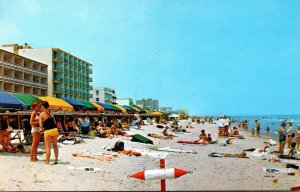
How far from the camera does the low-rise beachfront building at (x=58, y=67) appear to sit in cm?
6688

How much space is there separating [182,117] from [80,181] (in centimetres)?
9922

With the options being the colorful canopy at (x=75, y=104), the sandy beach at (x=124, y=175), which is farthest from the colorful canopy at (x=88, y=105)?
the sandy beach at (x=124, y=175)

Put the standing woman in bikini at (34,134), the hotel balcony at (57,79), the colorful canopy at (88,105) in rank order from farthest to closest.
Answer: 1. the hotel balcony at (57,79)
2. the colorful canopy at (88,105)
3. the standing woman in bikini at (34,134)

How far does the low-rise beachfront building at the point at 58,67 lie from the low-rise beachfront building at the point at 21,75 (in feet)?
20.0

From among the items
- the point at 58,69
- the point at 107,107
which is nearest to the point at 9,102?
the point at 107,107

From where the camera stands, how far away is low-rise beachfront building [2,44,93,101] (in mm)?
66875

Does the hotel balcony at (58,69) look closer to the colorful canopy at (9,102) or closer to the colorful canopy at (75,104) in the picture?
the colorful canopy at (75,104)

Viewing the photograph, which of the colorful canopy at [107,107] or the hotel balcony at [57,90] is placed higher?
the hotel balcony at [57,90]

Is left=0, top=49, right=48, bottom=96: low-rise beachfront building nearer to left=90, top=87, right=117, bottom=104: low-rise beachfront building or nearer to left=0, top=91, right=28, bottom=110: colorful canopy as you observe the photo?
left=0, top=91, right=28, bottom=110: colorful canopy

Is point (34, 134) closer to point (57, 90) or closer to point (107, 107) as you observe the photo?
point (107, 107)

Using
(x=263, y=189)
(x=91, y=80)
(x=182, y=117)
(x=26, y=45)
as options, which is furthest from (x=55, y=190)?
(x=182, y=117)

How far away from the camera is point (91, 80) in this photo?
284 ft

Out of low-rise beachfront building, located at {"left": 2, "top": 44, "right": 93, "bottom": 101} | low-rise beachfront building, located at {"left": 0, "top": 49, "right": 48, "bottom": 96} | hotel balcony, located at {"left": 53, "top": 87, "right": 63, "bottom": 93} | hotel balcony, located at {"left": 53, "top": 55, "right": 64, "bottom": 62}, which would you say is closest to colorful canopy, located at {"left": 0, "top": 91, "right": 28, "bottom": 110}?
low-rise beachfront building, located at {"left": 0, "top": 49, "right": 48, "bottom": 96}

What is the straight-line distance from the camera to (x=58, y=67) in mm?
69000
